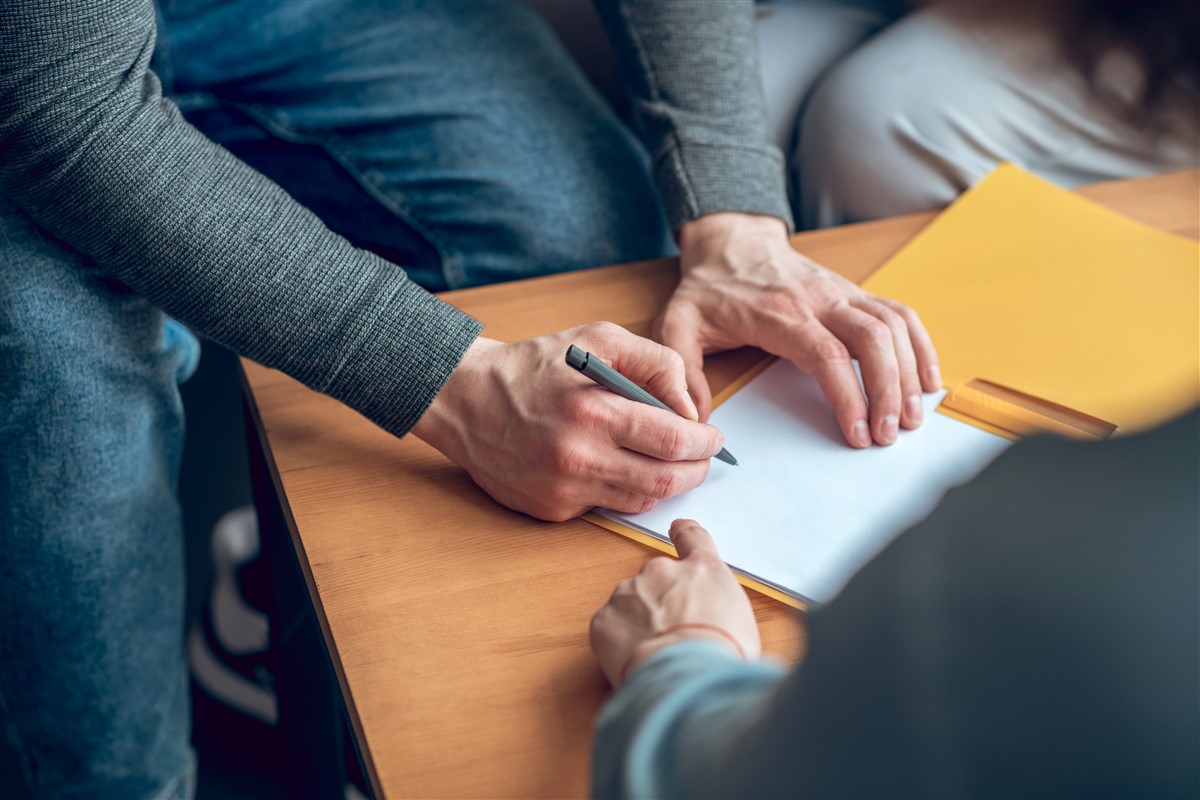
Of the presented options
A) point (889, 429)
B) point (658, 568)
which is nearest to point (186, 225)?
point (658, 568)

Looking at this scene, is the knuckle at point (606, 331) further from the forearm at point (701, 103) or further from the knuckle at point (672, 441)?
the forearm at point (701, 103)

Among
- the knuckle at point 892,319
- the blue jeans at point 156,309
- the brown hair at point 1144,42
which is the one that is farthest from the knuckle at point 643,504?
the brown hair at point 1144,42

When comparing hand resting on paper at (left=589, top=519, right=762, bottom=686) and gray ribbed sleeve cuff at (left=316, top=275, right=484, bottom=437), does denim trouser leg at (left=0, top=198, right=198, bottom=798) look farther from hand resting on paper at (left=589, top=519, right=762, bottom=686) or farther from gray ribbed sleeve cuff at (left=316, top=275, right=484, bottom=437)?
hand resting on paper at (left=589, top=519, right=762, bottom=686)

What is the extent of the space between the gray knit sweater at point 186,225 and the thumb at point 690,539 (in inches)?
7.6

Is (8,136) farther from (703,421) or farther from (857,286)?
(857,286)

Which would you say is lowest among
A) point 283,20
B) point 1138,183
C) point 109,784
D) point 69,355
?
point 109,784

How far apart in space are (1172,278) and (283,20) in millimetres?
823

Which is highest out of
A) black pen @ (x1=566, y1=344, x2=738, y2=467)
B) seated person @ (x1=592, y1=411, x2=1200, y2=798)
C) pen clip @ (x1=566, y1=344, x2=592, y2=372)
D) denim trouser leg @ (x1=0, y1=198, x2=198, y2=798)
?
seated person @ (x1=592, y1=411, x2=1200, y2=798)

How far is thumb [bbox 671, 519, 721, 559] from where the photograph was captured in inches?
22.0

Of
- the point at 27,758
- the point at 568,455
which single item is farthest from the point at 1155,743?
the point at 27,758

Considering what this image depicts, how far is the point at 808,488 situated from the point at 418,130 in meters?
0.54

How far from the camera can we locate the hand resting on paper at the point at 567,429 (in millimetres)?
603

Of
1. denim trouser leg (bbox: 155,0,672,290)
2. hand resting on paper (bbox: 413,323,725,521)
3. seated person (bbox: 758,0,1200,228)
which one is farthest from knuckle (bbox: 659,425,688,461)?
seated person (bbox: 758,0,1200,228)

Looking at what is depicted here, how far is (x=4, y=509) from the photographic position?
699 millimetres
